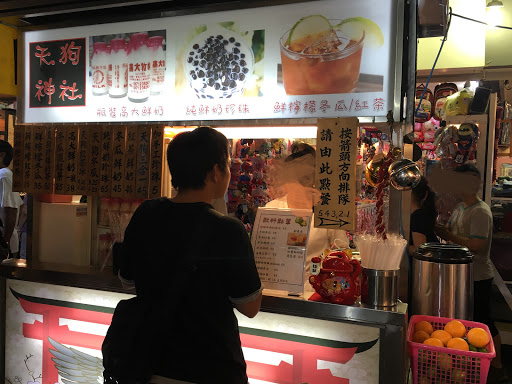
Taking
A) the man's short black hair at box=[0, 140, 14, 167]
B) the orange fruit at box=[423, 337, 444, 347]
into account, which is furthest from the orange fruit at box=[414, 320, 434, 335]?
the man's short black hair at box=[0, 140, 14, 167]

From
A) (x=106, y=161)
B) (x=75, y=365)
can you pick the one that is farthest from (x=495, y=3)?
(x=75, y=365)

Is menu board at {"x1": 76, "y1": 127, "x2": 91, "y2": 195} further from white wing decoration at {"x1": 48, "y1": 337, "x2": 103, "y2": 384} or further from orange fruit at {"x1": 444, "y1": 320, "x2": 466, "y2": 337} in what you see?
orange fruit at {"x1": 444, "y1": 320, "x2": 466, "y2": 337}

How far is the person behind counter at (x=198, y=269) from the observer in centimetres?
167

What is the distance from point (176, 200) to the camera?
5.83 ft

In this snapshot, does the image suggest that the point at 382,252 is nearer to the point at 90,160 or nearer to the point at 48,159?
the point at 90,160

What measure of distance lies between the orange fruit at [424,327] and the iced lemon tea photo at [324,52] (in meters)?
1.29

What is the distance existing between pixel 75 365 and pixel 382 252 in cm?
206

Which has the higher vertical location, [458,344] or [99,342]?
[458,344]

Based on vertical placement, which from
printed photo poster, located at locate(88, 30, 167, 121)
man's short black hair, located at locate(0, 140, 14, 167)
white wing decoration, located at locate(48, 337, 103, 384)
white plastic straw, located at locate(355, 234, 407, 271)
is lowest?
white wing decoration, located at locate(48, 337, 103, 384)

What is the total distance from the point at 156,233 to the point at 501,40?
4.72 meters

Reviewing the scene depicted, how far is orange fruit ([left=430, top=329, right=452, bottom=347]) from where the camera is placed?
215cm

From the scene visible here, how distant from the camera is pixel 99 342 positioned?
2.75 m

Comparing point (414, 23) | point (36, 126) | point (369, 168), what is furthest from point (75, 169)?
point (414, 23)

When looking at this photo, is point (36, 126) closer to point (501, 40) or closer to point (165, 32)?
point (165, 32)
